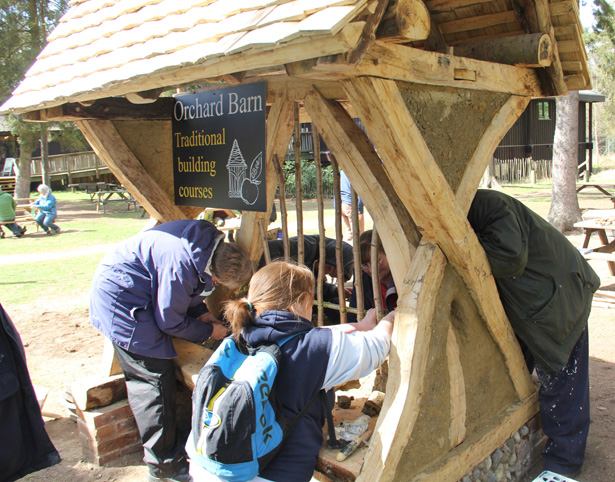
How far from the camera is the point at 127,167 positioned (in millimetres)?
4262

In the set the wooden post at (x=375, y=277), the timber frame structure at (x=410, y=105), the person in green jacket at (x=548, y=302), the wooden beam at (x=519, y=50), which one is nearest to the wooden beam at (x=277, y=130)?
the timber frame structure at (x=410, y=105)

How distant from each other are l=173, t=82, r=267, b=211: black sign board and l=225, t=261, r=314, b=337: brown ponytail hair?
105 cm

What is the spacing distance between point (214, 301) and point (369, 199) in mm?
2023

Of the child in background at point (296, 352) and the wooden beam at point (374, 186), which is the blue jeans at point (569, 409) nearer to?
the wooden beam at point (374, 186)

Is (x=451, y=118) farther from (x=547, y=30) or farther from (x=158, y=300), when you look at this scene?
(x=158, y=300)

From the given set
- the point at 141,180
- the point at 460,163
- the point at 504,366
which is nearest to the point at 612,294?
the point at 504,366

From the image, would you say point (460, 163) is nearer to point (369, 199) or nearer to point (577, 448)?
point (369, 199)

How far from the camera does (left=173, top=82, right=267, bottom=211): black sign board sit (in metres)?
3.44

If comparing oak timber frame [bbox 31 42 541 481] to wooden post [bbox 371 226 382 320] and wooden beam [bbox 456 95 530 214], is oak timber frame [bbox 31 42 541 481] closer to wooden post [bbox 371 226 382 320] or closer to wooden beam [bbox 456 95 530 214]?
wooden beam [bbox 456 95 530 214]

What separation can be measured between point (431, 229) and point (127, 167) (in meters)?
2.57

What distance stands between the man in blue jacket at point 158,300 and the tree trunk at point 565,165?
10383mm

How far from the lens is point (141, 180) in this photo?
4297 mm

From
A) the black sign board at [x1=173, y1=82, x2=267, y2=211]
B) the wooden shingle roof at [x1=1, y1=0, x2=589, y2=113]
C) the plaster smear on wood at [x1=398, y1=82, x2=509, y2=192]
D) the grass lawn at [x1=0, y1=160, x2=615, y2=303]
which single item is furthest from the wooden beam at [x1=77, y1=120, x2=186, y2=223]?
the grass lawn at [x1=0, y1=160, x2=615, y2=303]

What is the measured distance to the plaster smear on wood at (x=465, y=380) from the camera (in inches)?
111
